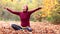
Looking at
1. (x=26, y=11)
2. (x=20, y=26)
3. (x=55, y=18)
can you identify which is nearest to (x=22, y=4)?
(x=26, y=11)

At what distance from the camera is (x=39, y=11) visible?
220 cm

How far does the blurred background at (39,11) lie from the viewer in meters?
2.20

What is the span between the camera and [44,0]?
2230 millimetres

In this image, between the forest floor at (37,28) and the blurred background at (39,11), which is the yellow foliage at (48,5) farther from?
Result: the forest floor at (37,28)

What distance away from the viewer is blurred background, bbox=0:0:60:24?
2201 millimetres

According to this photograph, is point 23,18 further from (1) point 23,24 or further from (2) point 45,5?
(2) point 45,5

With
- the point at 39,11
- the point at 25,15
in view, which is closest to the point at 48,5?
the point at 39,11

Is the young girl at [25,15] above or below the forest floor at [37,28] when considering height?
above

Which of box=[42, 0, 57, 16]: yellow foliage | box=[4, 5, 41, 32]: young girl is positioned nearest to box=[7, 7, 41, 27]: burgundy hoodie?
box=[4, 5, 41, 32]: young girl

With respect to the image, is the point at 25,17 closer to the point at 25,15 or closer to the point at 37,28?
the point at 25,15

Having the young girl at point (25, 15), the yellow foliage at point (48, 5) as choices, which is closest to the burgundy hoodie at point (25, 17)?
the young girl at point (25, 15)

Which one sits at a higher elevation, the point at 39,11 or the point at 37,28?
the point at 39,11

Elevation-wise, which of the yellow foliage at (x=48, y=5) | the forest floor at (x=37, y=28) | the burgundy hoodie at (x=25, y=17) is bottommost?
the forest floor at (x=37, y=28)

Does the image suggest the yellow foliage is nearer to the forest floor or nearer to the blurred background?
the blurred background
